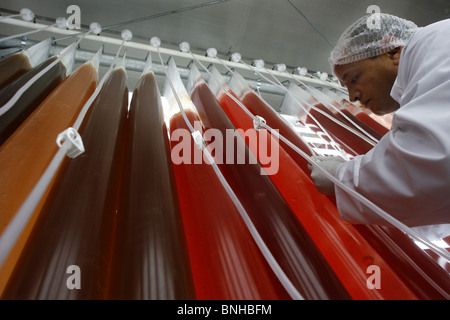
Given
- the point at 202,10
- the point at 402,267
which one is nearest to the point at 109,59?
the point at 202,10

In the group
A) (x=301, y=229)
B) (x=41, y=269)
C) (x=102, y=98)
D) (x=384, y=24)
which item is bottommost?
(x=41, y=269)

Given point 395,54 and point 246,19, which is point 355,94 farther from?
point 246,19

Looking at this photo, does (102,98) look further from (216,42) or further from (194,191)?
(216,42)

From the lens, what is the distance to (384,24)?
88cm

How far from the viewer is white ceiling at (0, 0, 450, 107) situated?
63.1 inches

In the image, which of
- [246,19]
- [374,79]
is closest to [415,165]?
[374,79]

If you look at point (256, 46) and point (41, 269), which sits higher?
point (256, 46)

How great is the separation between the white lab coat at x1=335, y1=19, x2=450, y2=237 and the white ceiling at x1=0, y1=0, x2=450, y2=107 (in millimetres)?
1182

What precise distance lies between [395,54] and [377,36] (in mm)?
76

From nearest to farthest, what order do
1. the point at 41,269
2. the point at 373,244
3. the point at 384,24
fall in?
the point at 41,269
the point at 373,244
the point at 384,24

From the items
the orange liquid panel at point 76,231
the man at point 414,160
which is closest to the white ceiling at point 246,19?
the man at point 414,160

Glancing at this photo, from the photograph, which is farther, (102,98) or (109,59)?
(109,59)

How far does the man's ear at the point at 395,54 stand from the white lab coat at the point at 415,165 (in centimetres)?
24

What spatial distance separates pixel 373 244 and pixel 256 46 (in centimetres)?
160
